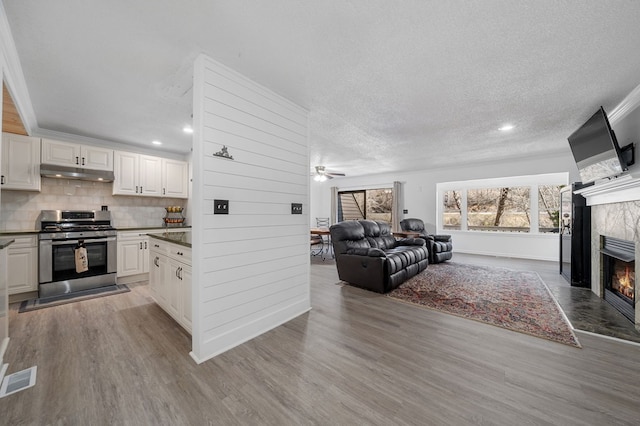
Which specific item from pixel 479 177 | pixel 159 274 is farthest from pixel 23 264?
pixel 479 177

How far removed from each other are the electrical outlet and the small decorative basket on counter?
3.09 metres

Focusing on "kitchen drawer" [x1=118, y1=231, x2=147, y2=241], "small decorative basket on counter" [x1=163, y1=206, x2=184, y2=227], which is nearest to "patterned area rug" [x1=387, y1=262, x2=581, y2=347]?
"small decorative basket on counter" [x1=163, y1=206, x2=184, y2=227]

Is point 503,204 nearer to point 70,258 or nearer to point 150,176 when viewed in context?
point 150,176

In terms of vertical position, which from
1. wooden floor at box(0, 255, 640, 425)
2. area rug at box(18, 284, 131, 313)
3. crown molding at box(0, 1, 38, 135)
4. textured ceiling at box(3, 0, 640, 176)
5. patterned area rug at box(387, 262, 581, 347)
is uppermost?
textured ceiling at box(3, 0, 640, 176)

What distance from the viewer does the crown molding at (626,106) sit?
8.65 ft

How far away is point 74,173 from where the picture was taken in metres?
3.68

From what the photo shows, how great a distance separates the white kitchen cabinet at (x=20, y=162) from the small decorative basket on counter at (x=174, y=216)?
1727mm

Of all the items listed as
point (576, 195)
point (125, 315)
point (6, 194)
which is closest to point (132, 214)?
point (6, 194)

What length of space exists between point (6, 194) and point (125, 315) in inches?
111

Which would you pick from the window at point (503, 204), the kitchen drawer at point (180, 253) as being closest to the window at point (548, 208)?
the window at point (503, 204)

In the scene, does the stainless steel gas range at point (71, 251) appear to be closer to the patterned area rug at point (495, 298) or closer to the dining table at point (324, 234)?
the dining table at point (324, 234)

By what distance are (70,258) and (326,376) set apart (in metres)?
4.10

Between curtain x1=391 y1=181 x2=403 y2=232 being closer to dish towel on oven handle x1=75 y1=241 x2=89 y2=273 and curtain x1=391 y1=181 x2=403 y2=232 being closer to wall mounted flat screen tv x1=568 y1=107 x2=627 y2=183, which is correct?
wall mounted flat screen tv x1=568 y1=107 x2=627 y2=183

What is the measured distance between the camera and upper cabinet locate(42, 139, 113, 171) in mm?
3568
